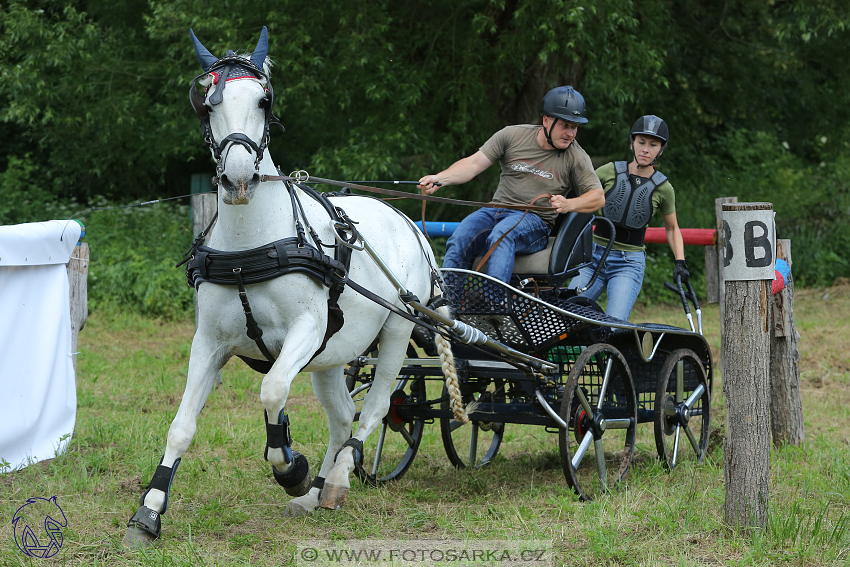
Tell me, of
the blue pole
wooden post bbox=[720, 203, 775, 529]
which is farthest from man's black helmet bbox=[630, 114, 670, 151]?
wooden post bbox=[720, 203, 775, 529]

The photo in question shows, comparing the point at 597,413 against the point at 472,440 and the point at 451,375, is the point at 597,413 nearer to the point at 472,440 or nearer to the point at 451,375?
the point at 451,375

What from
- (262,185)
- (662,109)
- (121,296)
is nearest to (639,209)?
(262,185)

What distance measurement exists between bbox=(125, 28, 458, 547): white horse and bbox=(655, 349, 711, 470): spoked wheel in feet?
6.24

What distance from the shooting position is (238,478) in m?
5.06

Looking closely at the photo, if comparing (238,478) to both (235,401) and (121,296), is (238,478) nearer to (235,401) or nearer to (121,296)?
(235,401)

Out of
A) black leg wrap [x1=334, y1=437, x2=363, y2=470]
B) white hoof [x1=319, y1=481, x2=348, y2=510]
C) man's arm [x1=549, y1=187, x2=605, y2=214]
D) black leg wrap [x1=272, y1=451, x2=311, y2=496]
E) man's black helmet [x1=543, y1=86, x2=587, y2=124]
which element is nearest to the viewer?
black leg wrap [x1=272, y1=451, x2=311, y2=496]

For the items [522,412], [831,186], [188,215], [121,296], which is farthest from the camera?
[831,186]

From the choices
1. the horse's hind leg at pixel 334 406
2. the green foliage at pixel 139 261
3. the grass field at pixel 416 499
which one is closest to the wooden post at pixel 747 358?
the grass field at pixel 416 499

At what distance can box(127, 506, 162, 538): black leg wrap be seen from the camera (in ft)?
12.1

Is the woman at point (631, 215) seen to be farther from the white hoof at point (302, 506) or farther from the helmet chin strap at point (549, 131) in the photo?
the white hoof at point (302, 506)

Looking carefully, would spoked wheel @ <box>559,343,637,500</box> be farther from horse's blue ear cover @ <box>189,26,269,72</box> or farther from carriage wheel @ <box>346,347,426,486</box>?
horse's blue ear cover @ <box>189,26,269,72</box>

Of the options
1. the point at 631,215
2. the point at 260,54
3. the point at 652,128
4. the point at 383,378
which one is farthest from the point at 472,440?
the point at 260,54

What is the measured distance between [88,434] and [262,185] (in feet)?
9.54

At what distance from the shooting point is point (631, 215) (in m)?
5.77
